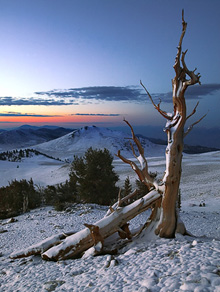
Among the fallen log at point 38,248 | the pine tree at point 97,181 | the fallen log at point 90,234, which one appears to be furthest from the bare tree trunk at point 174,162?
the pine tree at point 97,181

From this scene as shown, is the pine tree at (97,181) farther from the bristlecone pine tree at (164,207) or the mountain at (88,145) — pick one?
the mountain at (88,145)

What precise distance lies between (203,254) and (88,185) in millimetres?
13018

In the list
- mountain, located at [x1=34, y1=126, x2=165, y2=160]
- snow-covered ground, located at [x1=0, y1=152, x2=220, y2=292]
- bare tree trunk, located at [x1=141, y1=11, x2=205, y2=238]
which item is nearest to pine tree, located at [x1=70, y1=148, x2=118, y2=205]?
snow-covered ground, located at [x1=0, y1=152, x2=220, y2=292]

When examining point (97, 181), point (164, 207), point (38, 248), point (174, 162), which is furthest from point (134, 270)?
point (97, 181)

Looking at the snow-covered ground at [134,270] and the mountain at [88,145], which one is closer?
the snow-covered ground at [134,270]

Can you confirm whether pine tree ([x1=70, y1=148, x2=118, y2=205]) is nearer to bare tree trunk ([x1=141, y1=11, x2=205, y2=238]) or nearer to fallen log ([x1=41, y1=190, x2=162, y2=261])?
fallen log ([x1=41, y1=190, x2=162, y2=261])

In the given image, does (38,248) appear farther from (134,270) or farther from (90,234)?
(134,270)

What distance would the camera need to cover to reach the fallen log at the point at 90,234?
640 centimetres

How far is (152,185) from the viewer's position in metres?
7.26

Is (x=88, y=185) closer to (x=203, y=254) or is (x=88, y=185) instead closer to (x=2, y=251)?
(x=2, y=251)

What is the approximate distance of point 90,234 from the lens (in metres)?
6.47

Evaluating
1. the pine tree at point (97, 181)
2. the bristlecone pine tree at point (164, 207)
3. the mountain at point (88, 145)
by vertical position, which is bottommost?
the mountain at point (88, 145)

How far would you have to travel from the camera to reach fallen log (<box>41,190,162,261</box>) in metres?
6.40

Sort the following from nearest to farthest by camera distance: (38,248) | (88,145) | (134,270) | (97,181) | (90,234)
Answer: (134,270) → (90,234) → (38,248) → (97,181) → (88,145)
